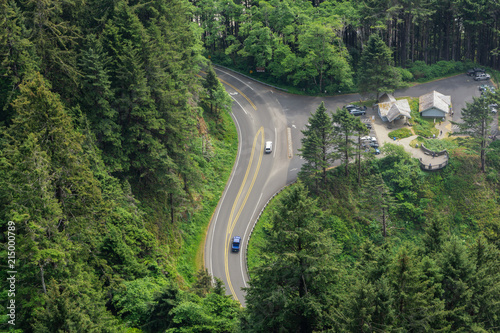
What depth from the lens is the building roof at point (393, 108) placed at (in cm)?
8419

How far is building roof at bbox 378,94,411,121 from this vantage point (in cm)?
8419

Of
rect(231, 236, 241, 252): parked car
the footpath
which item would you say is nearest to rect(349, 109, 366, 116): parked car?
the footpath

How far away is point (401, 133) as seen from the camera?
270 ft

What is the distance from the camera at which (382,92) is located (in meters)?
91.4

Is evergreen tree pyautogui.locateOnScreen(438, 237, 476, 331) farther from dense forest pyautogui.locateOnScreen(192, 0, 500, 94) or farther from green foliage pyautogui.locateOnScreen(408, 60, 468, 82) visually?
green foliage pyautogui.locateOnScreen(408, 60, 468, 82)

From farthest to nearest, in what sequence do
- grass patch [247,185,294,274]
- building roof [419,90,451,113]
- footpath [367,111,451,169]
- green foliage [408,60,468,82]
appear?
green foliage [408,60,468,82] < building roof [419,90,451,113] < footpath [367,111,451,169] < grass patch [247,185,294,274]

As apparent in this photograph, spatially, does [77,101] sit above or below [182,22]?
below

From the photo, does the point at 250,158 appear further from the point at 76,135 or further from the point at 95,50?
the point at 76,135

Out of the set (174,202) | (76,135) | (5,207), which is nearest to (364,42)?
(174,202)

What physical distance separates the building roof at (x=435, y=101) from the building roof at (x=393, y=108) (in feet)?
9.78

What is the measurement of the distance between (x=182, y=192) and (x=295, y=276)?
28.2m

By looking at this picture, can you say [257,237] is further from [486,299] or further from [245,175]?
[486,299]

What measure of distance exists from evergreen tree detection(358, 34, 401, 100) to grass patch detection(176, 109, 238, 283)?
78.8 ft

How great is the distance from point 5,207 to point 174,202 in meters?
27.1
